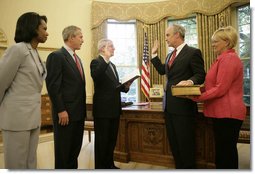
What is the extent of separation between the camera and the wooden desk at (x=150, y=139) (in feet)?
7.52

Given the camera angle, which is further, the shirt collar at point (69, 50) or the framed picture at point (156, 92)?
the framed picture at point (156, 92)

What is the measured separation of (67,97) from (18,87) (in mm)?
407

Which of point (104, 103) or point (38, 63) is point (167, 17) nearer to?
point (104, 103)

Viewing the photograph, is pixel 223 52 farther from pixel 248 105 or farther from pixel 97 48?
pixel 97 48

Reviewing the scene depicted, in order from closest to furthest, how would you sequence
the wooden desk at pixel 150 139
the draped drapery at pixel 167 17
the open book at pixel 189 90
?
the open book at pixel 189 90 → the wooden desk at pixel 150 139 → the draped drapery at pixel 167 17

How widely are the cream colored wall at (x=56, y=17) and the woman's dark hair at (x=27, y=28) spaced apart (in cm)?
25

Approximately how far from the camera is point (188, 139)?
75.4 inches

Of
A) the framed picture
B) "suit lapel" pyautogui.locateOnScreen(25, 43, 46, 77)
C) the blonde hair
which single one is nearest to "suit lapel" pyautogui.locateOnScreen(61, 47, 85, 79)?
"suit lapel" pyautogui.locateOnScreen(25, 43, 46, 77)

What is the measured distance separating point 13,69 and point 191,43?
342 centimetres

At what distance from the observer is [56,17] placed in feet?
6.64

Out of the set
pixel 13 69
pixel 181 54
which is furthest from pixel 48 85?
pixel 181 54

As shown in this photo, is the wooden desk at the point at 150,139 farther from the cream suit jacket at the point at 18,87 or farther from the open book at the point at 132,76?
the cream suit jacket at the point at 18,87

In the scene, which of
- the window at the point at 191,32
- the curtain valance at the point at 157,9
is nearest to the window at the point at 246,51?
the curtain valance at the point at 157,9

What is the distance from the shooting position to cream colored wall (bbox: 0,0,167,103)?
178 centimetres
